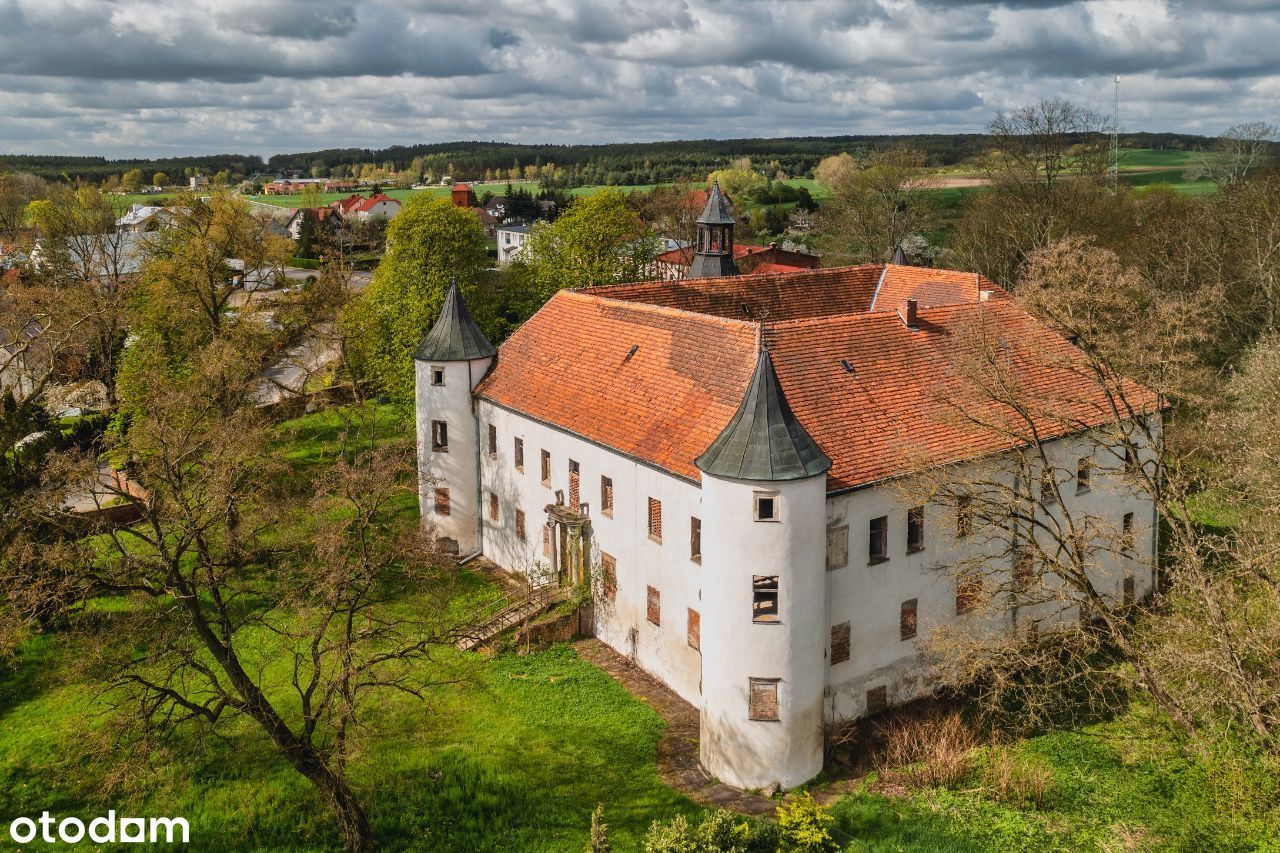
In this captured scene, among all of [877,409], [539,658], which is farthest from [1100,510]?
[539,658]

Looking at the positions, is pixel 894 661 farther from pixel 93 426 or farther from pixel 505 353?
pixel 93 426

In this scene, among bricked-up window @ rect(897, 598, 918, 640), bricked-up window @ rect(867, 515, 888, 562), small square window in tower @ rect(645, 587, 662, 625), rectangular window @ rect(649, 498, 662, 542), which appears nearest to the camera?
bricked-up window @ rect(867, 515, 888, 562)

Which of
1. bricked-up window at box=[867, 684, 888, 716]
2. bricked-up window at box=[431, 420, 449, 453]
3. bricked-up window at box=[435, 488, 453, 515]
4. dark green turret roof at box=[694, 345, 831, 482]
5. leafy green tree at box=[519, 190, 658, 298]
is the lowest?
bricked-up window at box=[867, 684, 888, 716]

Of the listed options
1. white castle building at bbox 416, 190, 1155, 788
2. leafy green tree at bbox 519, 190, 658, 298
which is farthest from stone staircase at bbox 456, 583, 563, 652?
leafy green tree at bbox 519, 190, 658, 298

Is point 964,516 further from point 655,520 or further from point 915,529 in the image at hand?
point 655,520

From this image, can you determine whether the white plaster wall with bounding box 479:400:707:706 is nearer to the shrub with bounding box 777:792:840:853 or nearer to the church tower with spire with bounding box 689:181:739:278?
the shrub with bounding box 777:792:840:853

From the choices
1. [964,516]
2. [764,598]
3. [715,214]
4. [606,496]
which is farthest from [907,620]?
[715,214]
